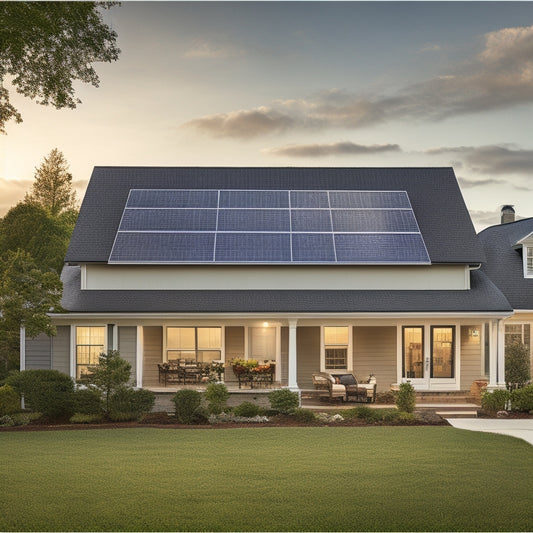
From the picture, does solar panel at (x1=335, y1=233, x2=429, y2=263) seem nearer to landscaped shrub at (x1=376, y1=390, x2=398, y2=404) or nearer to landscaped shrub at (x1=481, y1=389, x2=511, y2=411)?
landscaped shrub at (x1=376, y1=390, x2=398, y2=404)

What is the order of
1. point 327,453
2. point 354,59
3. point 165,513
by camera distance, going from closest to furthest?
point 165,513, point 327,453, point 354,59

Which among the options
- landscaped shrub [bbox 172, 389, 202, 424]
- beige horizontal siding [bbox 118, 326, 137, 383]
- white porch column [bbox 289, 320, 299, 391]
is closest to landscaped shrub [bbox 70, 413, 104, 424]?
landscaped shrub [bbox 172, 389, 202, 424]

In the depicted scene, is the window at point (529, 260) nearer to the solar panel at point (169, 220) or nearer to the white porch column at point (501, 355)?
the white porch column at point (501, 355)

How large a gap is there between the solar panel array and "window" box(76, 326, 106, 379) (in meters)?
2.52

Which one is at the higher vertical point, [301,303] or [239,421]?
[301,303]

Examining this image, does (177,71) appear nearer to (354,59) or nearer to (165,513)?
(354,59)

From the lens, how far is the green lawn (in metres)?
9.13

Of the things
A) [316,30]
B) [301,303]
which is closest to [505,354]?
[301,303]

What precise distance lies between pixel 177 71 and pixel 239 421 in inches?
506

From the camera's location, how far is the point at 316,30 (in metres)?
18.9

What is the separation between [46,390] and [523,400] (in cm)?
1402

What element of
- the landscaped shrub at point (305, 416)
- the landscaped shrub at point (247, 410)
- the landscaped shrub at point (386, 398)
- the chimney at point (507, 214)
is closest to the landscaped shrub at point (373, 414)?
the landscaped shrub at point (305, 416)

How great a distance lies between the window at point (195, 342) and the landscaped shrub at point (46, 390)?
4211 millimetres

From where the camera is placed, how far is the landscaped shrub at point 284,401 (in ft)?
60.6
